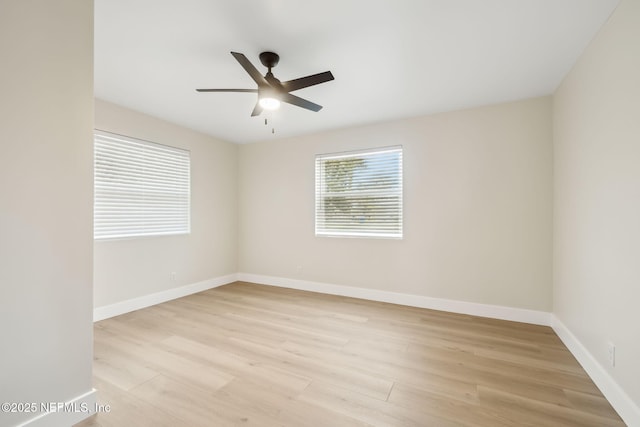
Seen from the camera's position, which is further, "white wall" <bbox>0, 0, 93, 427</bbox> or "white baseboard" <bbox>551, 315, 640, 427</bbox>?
"white baseboard" <bbox>551, 315, 640, 427</bbox>

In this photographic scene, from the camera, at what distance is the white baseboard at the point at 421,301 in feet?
10.1

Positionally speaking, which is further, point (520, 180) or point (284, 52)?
point (520, 180)

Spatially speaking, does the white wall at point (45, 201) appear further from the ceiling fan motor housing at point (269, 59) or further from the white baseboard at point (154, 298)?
the white baseboard at point (154, 298)

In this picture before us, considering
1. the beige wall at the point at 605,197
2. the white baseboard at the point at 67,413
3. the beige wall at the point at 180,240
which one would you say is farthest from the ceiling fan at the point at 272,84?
the white baseboard at the point at 67,413

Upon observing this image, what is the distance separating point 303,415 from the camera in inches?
64.8

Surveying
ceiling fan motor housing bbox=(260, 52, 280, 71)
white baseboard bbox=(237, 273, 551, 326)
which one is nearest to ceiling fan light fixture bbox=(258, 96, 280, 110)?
ceiling fan motor housing bbox=(260, 52, 280, 71)

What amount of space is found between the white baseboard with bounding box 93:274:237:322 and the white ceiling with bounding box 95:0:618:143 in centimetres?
250

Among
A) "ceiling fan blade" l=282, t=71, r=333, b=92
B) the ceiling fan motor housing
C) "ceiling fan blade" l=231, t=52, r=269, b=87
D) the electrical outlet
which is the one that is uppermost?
the ceiling fan motor housing

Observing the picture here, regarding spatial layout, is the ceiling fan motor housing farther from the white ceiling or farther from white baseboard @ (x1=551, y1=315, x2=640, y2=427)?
white baseboard @ (x1=551, y1=315, x2=640, y2=427)

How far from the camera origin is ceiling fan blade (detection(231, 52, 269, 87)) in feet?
6.06

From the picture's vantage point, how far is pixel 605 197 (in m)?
1.88

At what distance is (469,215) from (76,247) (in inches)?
149

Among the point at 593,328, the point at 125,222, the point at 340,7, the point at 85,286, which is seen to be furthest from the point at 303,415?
the point at 125,222

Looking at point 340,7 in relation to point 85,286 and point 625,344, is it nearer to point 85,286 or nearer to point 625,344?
point 85,286
